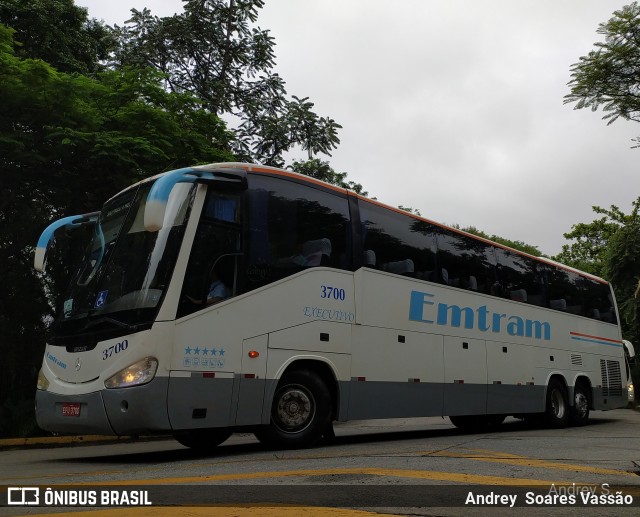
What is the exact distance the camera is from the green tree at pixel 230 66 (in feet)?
74.8

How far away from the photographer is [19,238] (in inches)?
621

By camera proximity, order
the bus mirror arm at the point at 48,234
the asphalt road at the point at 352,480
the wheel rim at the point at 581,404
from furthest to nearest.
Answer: the wheel rim at the point at 581,404
the bus mirror arm at the point at 48,234
the asphalt road at the point at 352,480

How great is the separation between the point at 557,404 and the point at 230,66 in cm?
1565

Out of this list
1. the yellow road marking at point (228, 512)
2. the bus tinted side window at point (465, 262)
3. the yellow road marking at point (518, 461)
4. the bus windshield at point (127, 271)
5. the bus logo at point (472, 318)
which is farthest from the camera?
the bus tinted side window at point (465, 262)

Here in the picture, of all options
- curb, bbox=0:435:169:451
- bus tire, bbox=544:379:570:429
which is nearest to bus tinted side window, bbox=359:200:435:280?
bus tire, bbox=544:379:570:429

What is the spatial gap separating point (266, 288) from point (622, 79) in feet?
64.4

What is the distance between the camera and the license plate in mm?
8148

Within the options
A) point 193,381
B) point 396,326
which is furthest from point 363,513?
point 396,326

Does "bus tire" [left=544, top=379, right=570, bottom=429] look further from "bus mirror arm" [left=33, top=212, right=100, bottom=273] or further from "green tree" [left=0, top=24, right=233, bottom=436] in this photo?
"bus mirror arm" [left=33, top=212, right=100, bottom=273]

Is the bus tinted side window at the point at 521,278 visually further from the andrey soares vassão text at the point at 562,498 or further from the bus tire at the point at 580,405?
the andrey soares vassão text at the point at 562,498

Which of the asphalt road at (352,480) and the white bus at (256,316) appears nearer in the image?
the asphalt road at (352,480)

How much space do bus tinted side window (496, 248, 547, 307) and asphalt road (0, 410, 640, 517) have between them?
490 cm

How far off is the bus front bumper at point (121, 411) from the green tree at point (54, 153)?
6557 millimetres

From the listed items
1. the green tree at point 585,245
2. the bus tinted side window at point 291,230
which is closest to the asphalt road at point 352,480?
the bus tinted side window at point 291,230
